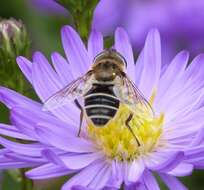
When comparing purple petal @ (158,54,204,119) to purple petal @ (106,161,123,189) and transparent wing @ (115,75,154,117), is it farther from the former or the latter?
purple petal @ (106,161,123,189)

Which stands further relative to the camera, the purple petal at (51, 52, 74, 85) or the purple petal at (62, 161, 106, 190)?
the purple petal at (51, 52, 74, 85)

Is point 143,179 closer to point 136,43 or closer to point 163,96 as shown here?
point 163,96

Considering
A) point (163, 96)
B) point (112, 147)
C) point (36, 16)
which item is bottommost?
point (112, 147)

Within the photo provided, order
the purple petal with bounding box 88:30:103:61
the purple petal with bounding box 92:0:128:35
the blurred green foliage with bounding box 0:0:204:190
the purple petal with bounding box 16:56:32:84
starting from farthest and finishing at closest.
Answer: the purple petal with bounding box 92:0:128:35 → the blurred green foliage with bounding box 0:0:204:190 → the purple petal with bounding box 88:30:103:61 → the purple petal with bounding box 16:56:32:84

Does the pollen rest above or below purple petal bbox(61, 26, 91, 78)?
below

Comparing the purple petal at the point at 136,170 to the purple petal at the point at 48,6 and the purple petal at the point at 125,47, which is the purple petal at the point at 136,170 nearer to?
the purple petal at the point at 125,47

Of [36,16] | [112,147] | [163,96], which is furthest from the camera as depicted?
[36,16]

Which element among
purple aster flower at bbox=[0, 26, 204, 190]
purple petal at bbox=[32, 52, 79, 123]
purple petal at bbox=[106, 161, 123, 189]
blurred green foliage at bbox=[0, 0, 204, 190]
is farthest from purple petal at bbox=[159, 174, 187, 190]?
blurred green foliage at bbox=[0, 0, 204, 190]

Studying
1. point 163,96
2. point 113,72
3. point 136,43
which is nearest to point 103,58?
point 113,72
